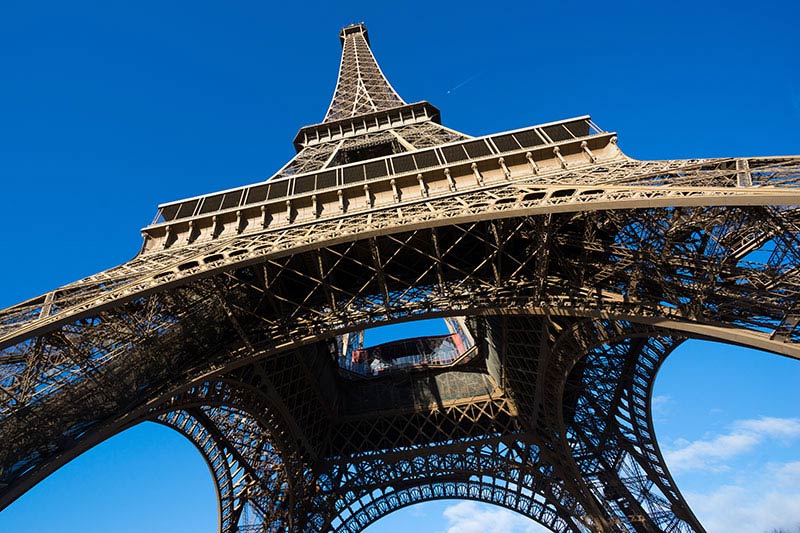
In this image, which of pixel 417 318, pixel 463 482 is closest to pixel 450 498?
pixel 463 482

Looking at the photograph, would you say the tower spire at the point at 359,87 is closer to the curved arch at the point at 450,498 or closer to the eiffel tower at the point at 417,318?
the eiffel tower at the point at 417,318

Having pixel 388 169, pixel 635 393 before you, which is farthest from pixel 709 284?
pixel 635 393

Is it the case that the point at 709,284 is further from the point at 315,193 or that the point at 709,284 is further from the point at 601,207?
the point at 315,193

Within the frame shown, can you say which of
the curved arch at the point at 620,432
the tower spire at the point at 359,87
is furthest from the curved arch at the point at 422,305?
the tower spire at the point at 359,87

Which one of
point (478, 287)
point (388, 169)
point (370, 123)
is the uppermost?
point (370, 123)

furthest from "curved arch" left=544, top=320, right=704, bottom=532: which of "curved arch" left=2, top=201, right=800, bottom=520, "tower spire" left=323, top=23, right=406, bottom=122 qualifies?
"tower spire" left=323, top=23, right=406, bottom=122

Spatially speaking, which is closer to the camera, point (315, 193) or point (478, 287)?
point (478, 287)

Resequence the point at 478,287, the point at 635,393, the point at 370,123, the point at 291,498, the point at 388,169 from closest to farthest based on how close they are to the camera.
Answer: the point at 478,287 < the point at 388,169 < the point at 635,393 < the point at 291,498 < the point at 370,123
